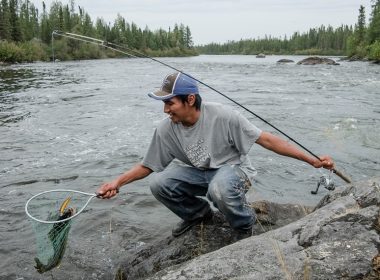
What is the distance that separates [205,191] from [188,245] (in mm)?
637

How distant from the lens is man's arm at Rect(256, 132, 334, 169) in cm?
393

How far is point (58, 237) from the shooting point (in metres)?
4.00

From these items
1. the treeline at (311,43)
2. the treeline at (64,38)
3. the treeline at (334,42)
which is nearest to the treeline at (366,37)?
the treeline at (334,42)

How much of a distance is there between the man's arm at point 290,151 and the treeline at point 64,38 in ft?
173

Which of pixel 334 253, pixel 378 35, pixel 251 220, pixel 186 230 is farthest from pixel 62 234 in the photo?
pixel 378 35

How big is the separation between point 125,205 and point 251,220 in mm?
2716

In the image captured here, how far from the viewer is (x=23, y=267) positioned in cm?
455

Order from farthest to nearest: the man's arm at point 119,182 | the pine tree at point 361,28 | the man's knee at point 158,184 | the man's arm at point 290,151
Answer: the pine tree at point 361,28 → the man's knee at point 158,184 → the man's arm at point 119,182 → the man's arm at point 290,151

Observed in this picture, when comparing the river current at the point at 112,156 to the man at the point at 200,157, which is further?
the river current at the point at 112,156

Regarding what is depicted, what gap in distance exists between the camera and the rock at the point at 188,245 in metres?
4.08

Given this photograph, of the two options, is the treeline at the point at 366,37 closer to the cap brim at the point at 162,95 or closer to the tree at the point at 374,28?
the tree at the point at 374,28

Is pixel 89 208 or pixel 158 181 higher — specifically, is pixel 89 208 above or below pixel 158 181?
below

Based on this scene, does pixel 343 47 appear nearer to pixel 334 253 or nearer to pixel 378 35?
pixel 378 35

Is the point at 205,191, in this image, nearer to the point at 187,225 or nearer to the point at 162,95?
the point at 187,225
